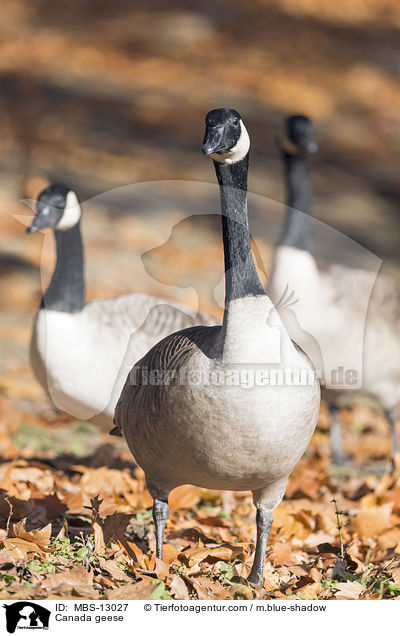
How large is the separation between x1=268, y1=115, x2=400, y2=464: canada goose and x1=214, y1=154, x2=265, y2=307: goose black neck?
2588 mm

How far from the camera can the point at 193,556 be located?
3.60 meters

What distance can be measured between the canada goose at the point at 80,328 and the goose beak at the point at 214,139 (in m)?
2.42

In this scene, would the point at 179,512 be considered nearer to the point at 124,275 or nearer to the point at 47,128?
the point at 124,275

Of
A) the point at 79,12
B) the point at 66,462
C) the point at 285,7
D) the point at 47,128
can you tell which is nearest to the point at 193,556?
the point at 66,462

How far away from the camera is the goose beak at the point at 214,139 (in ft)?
10.4

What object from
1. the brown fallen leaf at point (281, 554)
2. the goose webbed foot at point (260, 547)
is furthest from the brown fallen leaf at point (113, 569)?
the brown fallen leaf at point (281, 554)

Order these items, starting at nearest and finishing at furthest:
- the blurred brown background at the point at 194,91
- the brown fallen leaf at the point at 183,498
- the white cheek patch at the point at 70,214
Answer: the brown fallen leaf at the point at 183,498, the white cheek patch at the point at 70,214, the blurred brown background at the point at 194,91

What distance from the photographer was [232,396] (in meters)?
3.10

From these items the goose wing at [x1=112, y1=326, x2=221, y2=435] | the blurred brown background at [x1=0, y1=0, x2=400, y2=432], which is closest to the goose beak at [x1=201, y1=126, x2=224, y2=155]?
the goose wing at [x1=112, y1=326, x2=221, y2=435]

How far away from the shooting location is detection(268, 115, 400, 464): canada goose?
6086 mm

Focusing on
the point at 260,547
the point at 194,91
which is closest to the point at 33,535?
the point at 260,547

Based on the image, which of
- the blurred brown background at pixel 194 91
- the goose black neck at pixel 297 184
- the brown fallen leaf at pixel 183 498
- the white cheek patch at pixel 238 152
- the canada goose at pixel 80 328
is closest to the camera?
the white cheek patch at pixel 238 152

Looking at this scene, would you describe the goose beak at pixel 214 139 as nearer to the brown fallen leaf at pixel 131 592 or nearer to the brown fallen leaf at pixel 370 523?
the brown fallen leaf at pixel 131 592
